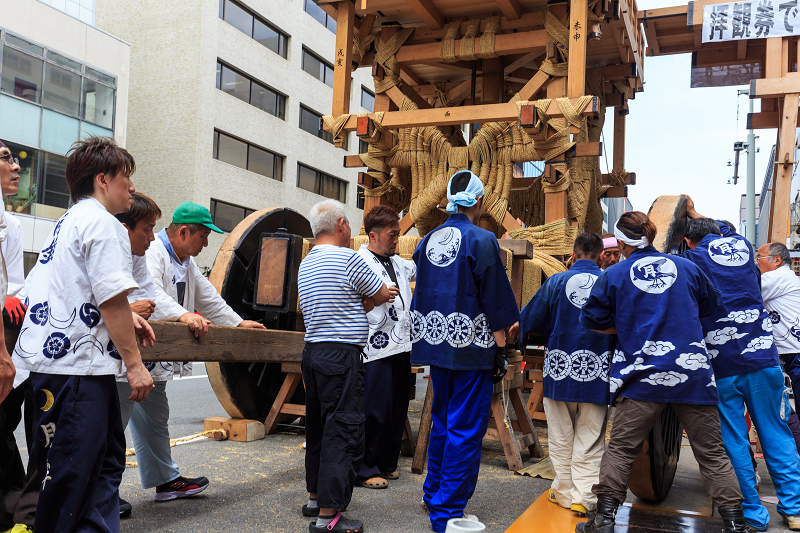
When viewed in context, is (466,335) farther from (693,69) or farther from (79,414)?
(693,69)

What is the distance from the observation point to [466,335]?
378cm

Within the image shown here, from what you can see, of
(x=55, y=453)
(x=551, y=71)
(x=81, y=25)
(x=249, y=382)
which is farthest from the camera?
(x=81, y=25)

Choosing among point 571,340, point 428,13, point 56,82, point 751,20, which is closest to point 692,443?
point 571,340

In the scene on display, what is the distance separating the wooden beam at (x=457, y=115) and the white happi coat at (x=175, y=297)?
383cm

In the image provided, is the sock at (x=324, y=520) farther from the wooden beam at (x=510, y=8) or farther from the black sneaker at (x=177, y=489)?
the wooden beam at (x=510, y=8)

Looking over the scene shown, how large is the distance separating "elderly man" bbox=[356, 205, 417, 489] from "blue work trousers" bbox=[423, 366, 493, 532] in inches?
34.9

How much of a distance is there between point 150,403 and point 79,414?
1612 millimetres

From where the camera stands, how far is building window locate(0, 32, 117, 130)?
18.2 metres

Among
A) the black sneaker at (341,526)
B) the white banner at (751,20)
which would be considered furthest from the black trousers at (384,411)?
the white banner at (751,20)

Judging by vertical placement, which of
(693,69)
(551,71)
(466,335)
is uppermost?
(693,69)

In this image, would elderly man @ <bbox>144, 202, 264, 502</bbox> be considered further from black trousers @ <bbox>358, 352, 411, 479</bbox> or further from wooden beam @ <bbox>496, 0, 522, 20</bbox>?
wooden beam @ <bbox>496, 0, 522, 20</bbox>

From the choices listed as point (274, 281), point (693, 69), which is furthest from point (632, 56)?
point (274, 281)

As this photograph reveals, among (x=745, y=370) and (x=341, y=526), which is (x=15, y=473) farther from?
(x=745, y=370)

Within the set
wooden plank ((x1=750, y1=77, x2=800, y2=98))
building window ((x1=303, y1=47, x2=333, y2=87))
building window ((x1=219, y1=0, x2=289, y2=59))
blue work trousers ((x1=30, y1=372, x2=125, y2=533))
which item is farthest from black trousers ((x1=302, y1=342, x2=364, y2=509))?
building window ((x1=303, y1=47, x2=333, y2=87))
